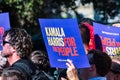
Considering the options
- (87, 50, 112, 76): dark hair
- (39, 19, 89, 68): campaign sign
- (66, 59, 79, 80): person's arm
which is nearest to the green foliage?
(87, 50, 112, 76): dark hair

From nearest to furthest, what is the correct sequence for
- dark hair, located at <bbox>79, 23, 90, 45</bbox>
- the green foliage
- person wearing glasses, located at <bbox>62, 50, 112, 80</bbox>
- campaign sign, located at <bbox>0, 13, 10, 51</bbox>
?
person wearing glasses, located at <bbox>62, 50, 112, 80</bbox>, dark hair, located at <bbox>79, 23, 90, 45</bbox>, campaign sign, located at <bbox>0, 13, 10, 51</bbox>, the green foliage

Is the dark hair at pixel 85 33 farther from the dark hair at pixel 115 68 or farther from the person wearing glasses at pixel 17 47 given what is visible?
the person wearing glasses at pixel 17 47

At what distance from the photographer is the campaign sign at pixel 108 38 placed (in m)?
5.60

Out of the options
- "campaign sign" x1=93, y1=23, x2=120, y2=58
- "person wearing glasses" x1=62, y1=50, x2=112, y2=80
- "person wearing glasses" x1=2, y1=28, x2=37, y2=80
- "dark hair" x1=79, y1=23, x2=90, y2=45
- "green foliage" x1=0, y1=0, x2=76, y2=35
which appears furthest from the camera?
"green foliage" x1=0, y1=0, x2=76, y2=35

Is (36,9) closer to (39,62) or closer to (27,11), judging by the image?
(27,11)

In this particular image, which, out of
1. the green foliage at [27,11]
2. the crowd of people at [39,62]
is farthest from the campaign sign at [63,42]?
the green foliage at [27,11]

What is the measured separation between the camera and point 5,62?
5.81m

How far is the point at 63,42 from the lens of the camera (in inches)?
185

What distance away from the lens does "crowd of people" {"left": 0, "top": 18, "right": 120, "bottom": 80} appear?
4.80 meters

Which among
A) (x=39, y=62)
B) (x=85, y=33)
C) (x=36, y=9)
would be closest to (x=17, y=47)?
(x=39, y=62)

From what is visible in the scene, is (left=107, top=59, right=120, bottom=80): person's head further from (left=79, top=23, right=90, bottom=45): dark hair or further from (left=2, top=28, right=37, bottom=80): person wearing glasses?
(left=2, top=28, right=37, bottom=80): person wearing glasses

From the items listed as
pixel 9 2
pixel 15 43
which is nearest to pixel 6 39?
pixel 15 43

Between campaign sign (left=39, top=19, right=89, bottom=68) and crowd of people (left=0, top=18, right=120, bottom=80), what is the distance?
77 mm

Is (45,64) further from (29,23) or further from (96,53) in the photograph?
(29,23)
